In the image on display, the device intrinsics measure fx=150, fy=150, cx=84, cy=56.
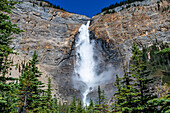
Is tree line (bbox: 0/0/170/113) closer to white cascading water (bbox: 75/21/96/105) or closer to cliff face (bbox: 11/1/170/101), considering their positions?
white cascading water (bbox: 75/21/96/105)

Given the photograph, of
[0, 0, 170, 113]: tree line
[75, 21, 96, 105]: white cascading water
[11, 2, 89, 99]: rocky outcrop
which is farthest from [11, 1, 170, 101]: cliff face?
[0, 0, 170, 113]: tree line

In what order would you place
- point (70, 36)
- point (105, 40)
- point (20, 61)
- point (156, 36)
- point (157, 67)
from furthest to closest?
1. point (70, 36)
2. point (105, 40)
3. point (156, 36)
4. point (20, 61)
5. point (157, 67)

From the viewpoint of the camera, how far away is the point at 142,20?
9694 cm

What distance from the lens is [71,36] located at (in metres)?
107

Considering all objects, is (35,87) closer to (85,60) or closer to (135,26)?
(85,60)

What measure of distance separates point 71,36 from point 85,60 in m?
21.2

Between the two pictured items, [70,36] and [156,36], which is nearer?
[156,36]

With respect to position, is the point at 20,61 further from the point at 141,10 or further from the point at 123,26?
the point at 141,10

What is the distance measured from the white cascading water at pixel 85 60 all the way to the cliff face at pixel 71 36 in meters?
4.18

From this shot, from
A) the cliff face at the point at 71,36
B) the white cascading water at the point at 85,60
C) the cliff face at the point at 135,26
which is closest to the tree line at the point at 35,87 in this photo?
the white cascading water at the point at 85,60

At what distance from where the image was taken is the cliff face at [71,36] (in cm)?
8812

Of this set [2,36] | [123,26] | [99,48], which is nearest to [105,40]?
[99,48]

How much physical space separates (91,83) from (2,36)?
78.3 meters

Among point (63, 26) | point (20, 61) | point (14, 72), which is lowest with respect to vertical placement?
point (14, 72)
